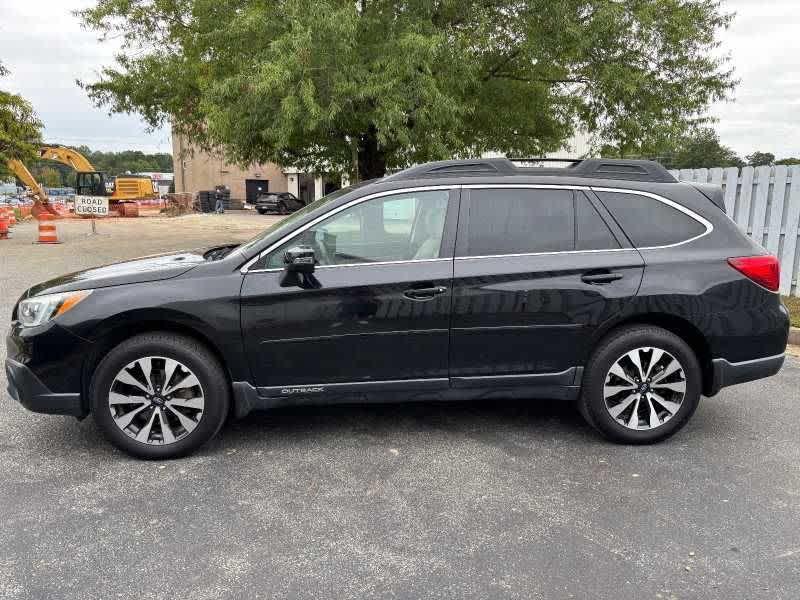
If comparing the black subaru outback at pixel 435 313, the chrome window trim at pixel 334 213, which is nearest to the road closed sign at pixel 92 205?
the black subaru outback at pixel 435 313

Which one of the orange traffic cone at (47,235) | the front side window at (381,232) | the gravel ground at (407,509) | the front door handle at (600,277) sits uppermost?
the front side window at (381,232)

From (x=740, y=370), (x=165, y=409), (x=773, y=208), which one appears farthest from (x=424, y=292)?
(x=773, y=208)

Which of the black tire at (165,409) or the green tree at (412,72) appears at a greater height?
the green tree at (412,72)

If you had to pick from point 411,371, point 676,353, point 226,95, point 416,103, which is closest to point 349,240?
point 411,371

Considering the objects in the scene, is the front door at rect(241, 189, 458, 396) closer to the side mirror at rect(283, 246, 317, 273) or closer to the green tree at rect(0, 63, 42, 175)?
the side mirror at rect(283, 246, 317, 273)

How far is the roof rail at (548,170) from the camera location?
4062 millimetres

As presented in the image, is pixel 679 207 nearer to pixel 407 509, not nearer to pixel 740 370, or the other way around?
pixel 740 370

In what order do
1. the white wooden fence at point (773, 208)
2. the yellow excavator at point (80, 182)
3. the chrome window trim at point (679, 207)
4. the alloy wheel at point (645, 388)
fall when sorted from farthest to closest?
Answer: 1. the yellow excavator at point (80, 182)
2. the white wooden fence at point (773, 208)
3. the chrome window trim at point (679, 207)
4. the alloy wheel at point (645, 388)

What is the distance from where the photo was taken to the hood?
3.69 m

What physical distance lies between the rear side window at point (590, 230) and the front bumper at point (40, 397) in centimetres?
319

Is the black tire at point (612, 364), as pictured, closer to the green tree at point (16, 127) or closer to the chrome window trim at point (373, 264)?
the chrome window trim at point (373, 264)

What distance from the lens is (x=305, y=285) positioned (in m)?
3.67

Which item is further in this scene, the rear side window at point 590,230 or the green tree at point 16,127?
the green tree at point 16,127

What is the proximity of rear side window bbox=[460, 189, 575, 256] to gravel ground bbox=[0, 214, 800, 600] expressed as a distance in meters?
1.28
